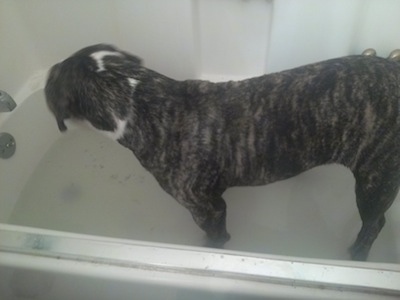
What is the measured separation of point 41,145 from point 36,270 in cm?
93

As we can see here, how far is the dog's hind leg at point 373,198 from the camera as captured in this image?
1.06 metres

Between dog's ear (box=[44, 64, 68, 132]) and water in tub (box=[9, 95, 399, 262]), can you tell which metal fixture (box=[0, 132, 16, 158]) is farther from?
dog's ear (box=[44, 64, 68, 132])

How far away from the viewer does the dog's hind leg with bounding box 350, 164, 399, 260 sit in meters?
1.06

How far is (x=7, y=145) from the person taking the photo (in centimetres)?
149

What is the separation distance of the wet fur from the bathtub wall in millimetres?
402

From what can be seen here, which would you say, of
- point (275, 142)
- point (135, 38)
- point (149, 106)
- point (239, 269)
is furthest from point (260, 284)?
point (135, 38)

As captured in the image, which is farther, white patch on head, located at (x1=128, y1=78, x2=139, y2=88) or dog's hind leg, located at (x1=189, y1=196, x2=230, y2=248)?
dog's hind leg, located at (x1=189, y1=196, x2=230, y2=248)

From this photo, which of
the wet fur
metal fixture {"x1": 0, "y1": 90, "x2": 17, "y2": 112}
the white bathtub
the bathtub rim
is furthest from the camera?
the white bathtub

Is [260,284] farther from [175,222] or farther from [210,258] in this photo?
[175,222]

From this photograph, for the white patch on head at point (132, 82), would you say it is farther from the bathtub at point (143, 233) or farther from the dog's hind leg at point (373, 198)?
the dog's hind leg at point (373, 198)

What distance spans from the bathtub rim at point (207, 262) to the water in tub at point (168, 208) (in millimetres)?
612

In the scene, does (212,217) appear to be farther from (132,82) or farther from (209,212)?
(132,82)

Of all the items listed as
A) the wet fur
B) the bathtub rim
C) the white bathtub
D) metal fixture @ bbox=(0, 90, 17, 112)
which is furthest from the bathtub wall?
the bathtub rim

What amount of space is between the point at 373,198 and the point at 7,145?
1367 millimetres
